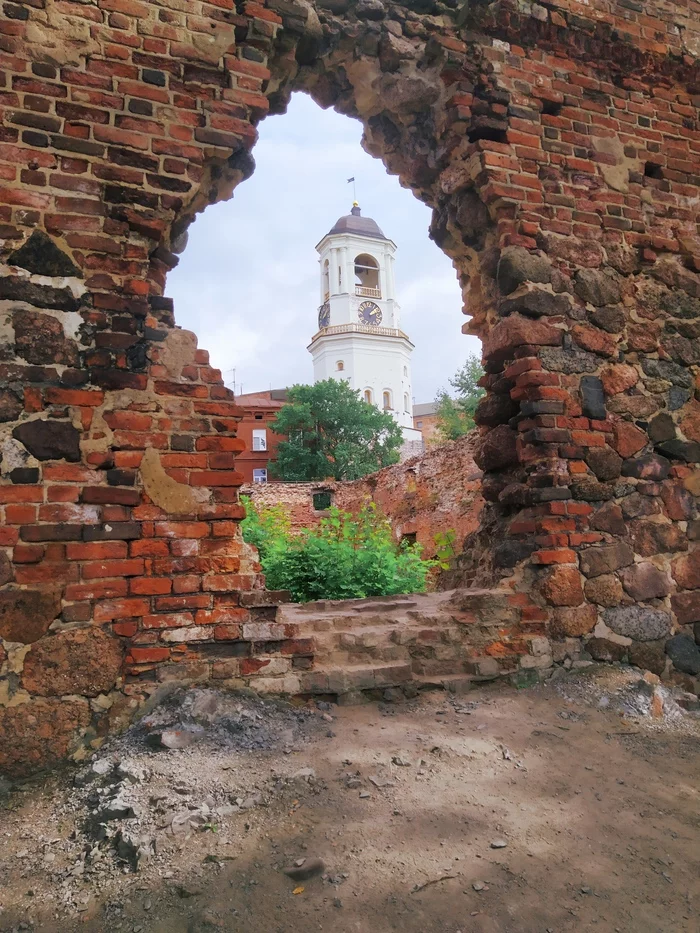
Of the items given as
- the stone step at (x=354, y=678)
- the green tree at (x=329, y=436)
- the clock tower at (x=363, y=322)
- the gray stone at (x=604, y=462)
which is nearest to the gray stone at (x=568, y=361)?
the gray stone at (x=604, y=462)

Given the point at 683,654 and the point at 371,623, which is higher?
the point at 371,623

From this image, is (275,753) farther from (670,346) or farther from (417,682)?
(670,346)

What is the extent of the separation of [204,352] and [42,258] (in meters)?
0.82

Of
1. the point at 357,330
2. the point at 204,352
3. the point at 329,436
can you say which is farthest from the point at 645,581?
the point at 357,330

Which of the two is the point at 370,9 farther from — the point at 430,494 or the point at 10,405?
the point at 430,494

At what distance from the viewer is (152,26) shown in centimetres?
317

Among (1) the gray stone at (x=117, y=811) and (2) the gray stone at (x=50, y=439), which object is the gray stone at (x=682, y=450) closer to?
(2) the gray stone at (x=50, y=439)

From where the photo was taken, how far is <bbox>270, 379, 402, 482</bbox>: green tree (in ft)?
101

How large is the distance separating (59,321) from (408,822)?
2.52 m

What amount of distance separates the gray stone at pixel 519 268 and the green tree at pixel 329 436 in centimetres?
2647

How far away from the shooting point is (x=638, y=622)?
11.9ft

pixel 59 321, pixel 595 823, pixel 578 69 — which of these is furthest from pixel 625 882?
pixel 578 69

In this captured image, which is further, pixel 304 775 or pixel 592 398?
pixel 592 398

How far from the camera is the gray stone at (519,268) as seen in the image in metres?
3.79
